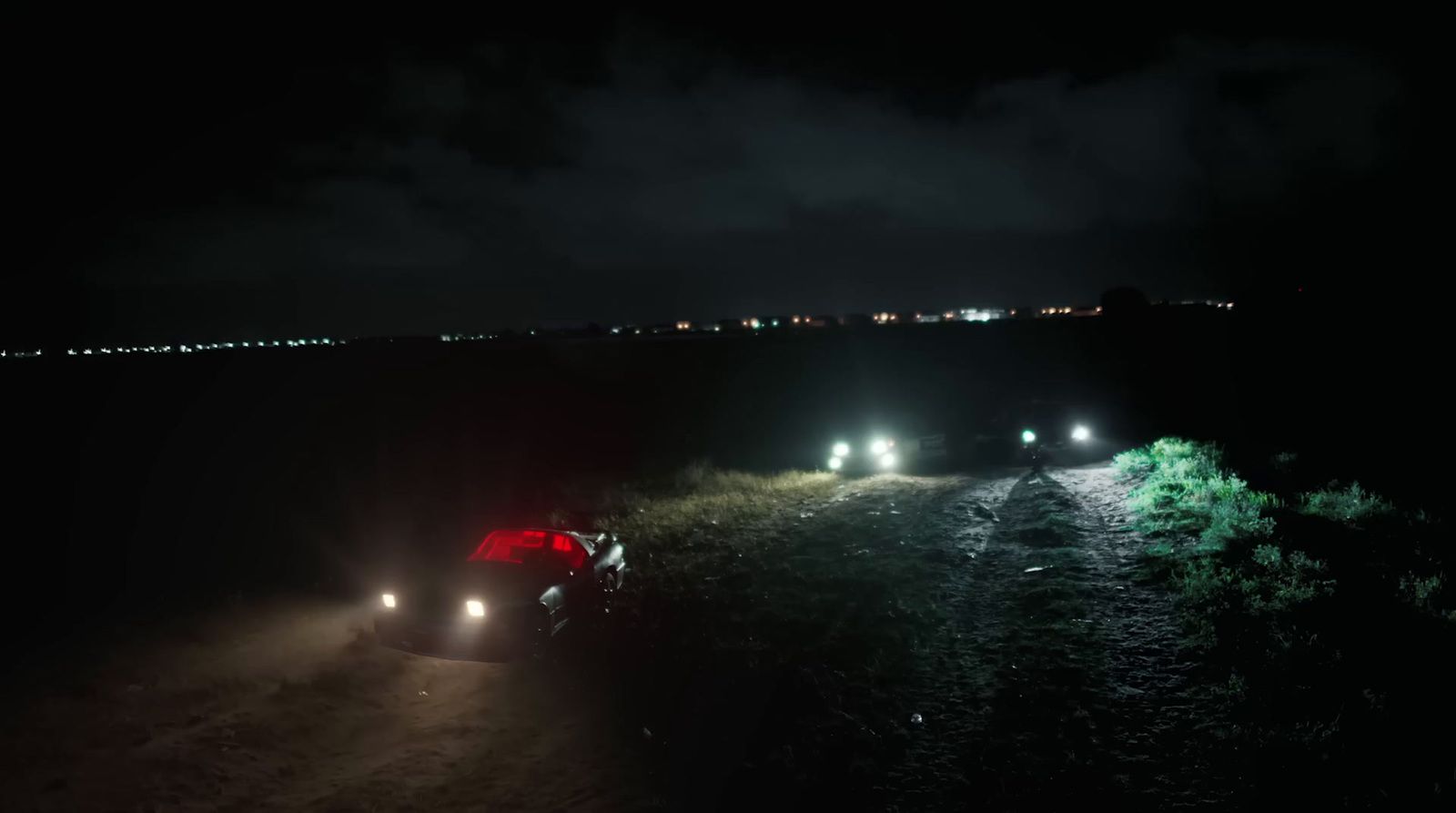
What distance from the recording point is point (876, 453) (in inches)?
976

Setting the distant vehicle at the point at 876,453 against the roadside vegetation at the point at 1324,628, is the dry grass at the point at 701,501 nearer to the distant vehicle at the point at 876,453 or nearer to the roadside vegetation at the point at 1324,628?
the distant vehicle at the point at 876,453

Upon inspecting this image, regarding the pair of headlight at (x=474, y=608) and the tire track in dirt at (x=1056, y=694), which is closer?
the tire track in dirt at (x=1056, y=694)

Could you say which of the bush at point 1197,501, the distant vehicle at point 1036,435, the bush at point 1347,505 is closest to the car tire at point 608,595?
the bush at point 1197,501

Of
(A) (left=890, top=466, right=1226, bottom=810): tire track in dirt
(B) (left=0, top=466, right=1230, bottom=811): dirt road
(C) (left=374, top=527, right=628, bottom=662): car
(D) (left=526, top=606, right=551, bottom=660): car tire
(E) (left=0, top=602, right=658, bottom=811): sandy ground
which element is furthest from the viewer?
(D) (left=526, top=606, right=551, bottom=660): car tire

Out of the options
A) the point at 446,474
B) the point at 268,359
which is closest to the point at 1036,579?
the point at 446,474

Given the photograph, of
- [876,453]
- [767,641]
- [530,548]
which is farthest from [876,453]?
[530,548]

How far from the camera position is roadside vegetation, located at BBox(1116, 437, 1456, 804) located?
6043 millimetres

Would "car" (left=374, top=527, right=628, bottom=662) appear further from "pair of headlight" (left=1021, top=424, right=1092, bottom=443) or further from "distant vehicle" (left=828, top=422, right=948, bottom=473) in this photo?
"pair of headlight" (left=1021, top=424, right=1092, bottom=443)

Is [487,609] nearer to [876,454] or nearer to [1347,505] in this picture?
[1347,505]

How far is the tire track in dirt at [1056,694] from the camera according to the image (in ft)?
21.7

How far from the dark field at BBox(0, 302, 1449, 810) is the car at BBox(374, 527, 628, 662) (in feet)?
2.11

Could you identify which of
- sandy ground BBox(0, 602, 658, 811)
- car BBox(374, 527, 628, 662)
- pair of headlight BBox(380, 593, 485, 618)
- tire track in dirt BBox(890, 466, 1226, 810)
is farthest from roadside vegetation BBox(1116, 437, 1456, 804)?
pair of headlight BBox(380, 593, 485, 618)

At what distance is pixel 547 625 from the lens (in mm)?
10289

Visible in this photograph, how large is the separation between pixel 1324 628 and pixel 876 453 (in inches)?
662
